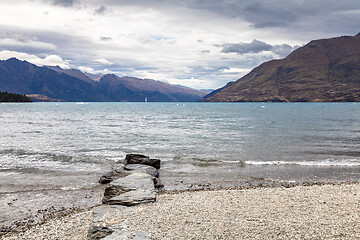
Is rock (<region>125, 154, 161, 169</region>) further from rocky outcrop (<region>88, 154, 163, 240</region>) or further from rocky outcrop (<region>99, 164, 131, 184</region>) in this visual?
rocky outcrop (<region>99, 164, 131, 184</region>)

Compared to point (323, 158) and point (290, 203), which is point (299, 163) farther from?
point (290, 203)

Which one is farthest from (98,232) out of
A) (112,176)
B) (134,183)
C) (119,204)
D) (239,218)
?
(112,176)

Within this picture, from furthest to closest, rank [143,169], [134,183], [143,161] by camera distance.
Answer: [143,161] → [143,169] → [134,183]

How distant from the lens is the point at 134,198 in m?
13.4

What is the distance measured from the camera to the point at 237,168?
77.8ft

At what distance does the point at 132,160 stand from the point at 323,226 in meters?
17.8

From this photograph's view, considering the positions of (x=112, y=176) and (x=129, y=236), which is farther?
(x=112, y=176)

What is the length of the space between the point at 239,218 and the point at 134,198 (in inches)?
223

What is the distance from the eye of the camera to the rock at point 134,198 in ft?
42.6

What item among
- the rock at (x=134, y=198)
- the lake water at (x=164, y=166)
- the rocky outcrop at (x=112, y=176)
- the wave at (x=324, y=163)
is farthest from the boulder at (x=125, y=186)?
the wave at (x=324, y=163)

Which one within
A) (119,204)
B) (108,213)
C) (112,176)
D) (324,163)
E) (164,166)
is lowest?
(164,166)

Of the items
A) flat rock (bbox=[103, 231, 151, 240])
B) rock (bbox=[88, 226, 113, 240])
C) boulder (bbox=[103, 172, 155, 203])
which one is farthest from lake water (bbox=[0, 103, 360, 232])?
flat rock (bbox=[103, 231, 151, 240])

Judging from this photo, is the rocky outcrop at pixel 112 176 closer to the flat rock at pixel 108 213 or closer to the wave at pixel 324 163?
the flat rock at pixel 108 213

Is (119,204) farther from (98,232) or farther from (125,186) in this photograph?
(98,232)
